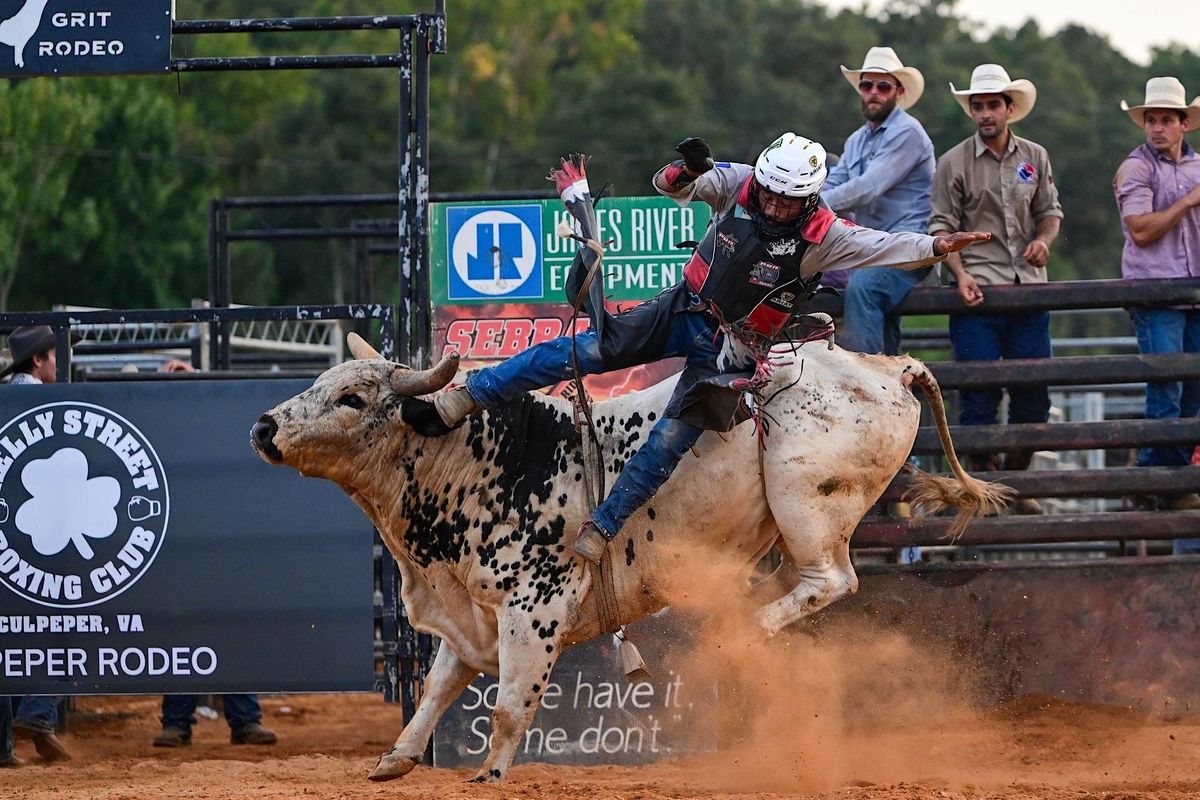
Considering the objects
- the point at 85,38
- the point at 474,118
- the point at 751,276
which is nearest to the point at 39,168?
the point at 474,118

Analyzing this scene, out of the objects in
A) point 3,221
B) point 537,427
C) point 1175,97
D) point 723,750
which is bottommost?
point 723,750

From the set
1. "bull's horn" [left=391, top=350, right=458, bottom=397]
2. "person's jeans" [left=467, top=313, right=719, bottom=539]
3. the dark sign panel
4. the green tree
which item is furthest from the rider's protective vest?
the green tree

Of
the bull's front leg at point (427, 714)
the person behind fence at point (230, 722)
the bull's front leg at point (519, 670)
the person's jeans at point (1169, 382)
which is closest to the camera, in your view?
the bull's front leg at point (519, 670)

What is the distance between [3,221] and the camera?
34.3 metres

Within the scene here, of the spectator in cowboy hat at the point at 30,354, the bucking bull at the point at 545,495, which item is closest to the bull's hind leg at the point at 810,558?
the bucking bull at the point at 545,495

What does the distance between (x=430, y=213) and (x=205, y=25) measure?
1434mm

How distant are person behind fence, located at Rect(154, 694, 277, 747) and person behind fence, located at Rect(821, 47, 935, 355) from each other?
411 cm

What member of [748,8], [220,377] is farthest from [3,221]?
[748,8]

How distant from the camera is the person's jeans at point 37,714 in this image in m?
8.83

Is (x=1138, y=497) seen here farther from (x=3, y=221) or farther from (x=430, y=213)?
(x=3, y=221)

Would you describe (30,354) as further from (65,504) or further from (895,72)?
(895,72)

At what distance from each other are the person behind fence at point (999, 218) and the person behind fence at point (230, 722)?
14.4 feet

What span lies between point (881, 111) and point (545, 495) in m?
3.07

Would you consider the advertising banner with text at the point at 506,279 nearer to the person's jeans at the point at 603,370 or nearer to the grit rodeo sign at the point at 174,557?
the grit rodeo sign at the point at 174,557
